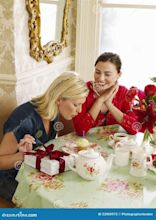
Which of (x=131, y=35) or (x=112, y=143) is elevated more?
(x=131, y=35)

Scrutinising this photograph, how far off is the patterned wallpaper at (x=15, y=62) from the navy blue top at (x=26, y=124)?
15.2 inches

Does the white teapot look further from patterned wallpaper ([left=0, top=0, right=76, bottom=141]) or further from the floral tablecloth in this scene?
patterned wallpaper ([left=0, top=0, right=76, bottom=141])

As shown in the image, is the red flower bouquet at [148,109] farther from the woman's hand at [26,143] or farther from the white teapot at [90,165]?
the woman's hand at [26,143]

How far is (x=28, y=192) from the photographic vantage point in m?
1.51

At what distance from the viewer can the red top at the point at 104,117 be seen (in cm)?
208

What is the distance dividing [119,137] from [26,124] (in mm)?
486

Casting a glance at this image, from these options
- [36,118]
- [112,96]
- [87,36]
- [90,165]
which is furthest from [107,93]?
[87,36]

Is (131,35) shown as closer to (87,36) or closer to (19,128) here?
(87,36)

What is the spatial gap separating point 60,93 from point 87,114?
14.9 inches

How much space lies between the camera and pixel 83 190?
145cm

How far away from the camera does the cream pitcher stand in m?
1.59

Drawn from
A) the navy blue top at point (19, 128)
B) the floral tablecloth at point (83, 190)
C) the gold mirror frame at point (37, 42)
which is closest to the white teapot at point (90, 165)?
the floral tablecloth at point (83, 190)

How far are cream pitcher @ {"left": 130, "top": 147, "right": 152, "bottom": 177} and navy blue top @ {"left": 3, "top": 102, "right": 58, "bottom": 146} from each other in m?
0.59
